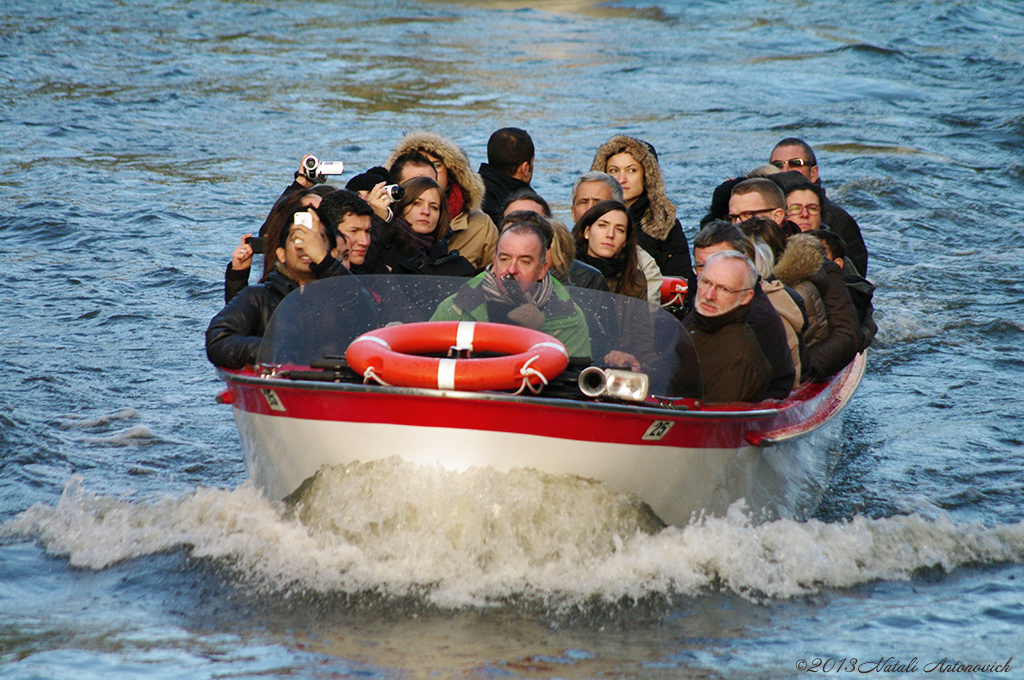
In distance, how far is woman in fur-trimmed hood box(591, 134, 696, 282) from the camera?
20.7ft

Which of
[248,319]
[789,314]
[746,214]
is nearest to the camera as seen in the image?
[248,319]

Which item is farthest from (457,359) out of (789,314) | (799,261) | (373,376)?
(799,261)

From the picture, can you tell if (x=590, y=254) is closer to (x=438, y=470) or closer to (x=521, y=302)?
(x=521, y=302)

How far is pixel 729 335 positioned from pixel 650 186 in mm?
2304

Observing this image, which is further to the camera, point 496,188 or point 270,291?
point 496,188

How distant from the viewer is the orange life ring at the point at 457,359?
11.8ft

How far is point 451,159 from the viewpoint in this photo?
613cm

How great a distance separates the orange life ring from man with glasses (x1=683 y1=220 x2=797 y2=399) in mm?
925

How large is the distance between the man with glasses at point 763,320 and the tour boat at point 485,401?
0.49 ft

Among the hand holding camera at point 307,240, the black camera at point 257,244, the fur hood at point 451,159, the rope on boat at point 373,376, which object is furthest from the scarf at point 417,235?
the rope on boat at point 373,376

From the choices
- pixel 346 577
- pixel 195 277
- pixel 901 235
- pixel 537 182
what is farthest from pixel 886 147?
pixel 346 577

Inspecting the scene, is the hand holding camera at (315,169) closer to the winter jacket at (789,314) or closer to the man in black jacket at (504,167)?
the man in black jacket at (504,167)
